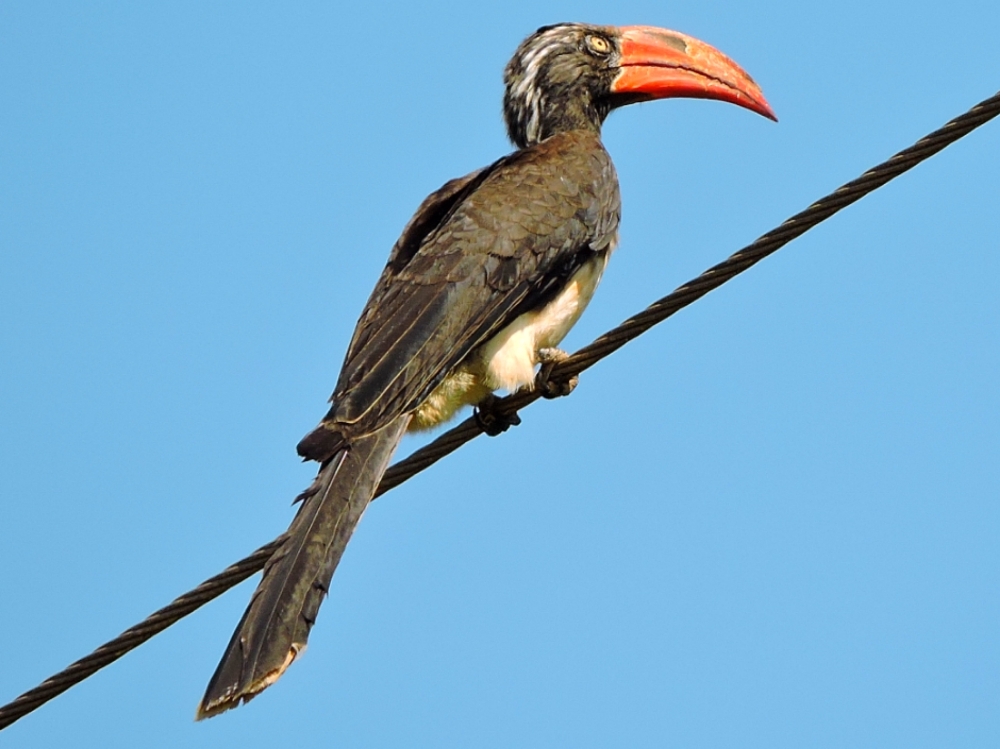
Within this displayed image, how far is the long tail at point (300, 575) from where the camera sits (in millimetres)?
4641

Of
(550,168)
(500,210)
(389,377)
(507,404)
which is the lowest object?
(389,377)

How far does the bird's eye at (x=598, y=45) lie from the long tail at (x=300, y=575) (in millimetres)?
3176

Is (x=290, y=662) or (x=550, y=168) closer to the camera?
(x=290, y=662)

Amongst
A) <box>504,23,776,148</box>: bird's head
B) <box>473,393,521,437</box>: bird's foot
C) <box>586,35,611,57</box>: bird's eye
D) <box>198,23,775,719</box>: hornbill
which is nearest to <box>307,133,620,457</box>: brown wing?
<box>198,23,775,719</box>: hornbill

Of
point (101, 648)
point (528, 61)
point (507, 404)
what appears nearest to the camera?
point (101, 648)

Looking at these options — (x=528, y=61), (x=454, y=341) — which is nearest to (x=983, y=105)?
(x=454, y=341)

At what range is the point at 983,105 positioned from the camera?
4641 mm

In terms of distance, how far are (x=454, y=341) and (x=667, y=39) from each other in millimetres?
3067

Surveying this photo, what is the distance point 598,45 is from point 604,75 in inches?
7.3

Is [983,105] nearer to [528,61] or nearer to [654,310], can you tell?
[654,310]

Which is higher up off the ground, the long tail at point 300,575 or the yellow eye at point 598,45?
the yellow eye at point 598,45

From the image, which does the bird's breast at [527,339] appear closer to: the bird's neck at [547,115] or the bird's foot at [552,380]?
the bird's foot at [552,380]

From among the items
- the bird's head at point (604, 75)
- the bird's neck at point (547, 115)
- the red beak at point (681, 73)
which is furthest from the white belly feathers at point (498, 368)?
the red beak at point (681, 73)

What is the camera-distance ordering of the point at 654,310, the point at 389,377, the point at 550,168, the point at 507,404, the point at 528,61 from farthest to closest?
the point at 528,61 → the point at 550,168 → the point at 507,404 → the point at 389,377 → the point at 654,310
